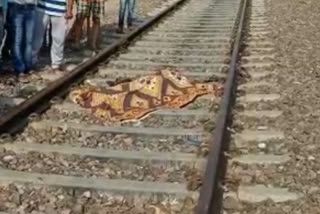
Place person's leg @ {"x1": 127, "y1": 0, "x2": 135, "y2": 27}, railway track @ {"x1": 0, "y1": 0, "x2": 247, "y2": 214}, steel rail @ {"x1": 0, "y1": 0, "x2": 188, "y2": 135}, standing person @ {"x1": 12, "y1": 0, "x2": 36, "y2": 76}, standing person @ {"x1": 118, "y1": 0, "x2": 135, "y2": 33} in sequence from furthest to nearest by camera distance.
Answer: person's leg @ {"x1": 127, "y1": 0, "x2": 135, "y2": 27} → standing person @ {"x1": 118, "y1": 0, "x2": 135, "y2": 33} → standing person @ {"x1": 12, "y1": 0, "x2": 36, "y2": 76} → steel rail @ {"x1": 0, "y1": 0, "x2": 188, "y2": 135} → railway track @ {"x1": 0, "y1": 0, "x2": 247, "y2": 214}

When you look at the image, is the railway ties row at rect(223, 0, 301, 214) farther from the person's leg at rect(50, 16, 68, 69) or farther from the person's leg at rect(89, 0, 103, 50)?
the person's leg at rect(89, 0, 103, 50)

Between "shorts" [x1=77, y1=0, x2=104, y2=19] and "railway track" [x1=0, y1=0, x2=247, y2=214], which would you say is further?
"shorts" [x1=77, y1=0, x2=104, y2=19]

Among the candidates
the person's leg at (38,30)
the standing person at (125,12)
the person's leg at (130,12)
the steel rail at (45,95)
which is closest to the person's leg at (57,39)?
the person's leg at (38,30)

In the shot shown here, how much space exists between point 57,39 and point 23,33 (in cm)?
48

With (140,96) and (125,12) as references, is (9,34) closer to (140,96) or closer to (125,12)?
(140,96)

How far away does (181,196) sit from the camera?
4.76 meters

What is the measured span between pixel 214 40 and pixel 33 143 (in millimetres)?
6647

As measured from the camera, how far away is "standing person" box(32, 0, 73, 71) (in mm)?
9305

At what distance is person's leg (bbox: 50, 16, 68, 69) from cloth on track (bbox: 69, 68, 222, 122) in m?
1.66

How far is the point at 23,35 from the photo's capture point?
9070mm

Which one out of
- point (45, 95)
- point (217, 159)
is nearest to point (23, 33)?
point (45, 95)

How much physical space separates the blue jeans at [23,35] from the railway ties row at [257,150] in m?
2.51

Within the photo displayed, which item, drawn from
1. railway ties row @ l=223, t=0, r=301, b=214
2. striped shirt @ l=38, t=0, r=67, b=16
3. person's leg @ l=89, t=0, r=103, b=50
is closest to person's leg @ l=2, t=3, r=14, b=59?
striped shirt @ l=38, t=0, r=67, b=16

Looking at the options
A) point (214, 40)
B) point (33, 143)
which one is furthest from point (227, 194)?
point (214, 40)
